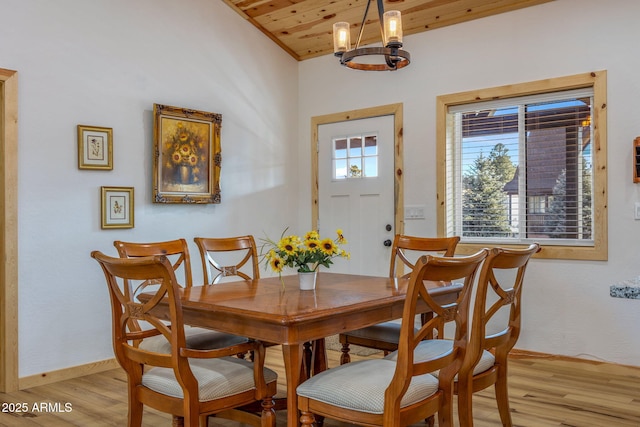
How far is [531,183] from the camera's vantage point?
13.9ft

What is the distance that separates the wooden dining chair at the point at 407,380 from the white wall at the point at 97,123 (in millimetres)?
2402

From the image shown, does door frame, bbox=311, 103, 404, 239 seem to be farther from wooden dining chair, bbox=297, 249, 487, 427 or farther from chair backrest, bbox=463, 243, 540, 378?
wooden dining chair, bbox=297, 249, 487, 427

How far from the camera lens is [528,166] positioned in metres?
4.23

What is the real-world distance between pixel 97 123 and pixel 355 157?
7.44 feet

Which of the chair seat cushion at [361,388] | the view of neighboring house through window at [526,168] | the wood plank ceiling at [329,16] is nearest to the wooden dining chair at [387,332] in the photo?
the chair seat cushion at [361,388]

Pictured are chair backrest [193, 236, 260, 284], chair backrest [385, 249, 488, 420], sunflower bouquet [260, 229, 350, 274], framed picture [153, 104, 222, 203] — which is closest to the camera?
chair backrest [385, 249, 488, 420]

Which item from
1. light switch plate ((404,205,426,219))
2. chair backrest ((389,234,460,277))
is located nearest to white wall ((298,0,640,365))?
light switch plate ((404,205,426,219))

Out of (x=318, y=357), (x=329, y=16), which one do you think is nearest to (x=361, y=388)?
(x=318, y=357)

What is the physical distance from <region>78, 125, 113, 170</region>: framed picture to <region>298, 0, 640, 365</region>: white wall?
2.38m

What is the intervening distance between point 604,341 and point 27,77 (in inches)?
168

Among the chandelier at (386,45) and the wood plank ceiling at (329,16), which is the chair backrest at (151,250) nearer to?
the chandelier at (386,45)

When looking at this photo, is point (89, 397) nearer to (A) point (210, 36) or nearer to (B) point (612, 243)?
(A) point (210, 36)

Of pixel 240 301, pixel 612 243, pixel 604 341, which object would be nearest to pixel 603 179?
pixel 612 243

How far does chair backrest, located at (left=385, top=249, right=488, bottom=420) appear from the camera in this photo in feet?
6.08
